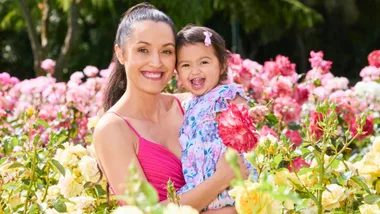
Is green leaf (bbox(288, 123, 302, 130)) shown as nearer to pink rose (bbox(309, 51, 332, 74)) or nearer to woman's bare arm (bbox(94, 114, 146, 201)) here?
pink rose (bbox(309, 51, 332, 74))

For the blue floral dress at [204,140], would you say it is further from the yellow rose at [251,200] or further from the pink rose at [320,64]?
the pink rose at [320,64]

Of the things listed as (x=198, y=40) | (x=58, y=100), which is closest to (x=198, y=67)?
(x=198, y=40)

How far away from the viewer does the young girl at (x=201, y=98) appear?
1845 millimetres

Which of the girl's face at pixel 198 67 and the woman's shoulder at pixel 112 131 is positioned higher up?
the girl's face at pixel 198 67

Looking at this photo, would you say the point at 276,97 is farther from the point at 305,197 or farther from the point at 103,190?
the point at 305,197

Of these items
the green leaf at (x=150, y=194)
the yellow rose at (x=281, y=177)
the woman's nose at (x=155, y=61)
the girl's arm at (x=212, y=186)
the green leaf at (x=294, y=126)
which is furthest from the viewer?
the green leaf at (x=294, y=126)

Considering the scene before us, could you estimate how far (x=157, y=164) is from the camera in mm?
1851

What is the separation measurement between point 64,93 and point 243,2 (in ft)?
21.1

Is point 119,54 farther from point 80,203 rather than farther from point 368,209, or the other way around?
point 368,209

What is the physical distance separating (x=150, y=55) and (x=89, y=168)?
39 centimetres

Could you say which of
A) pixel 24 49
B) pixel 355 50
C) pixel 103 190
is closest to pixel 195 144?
pixel 103 190

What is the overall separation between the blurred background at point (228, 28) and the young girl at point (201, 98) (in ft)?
14.7

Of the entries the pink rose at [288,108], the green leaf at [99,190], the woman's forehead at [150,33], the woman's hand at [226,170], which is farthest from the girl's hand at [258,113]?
the pink rose at [288,108]

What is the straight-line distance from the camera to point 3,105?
10.3 ft
